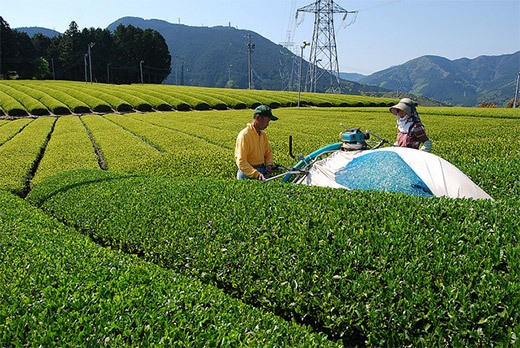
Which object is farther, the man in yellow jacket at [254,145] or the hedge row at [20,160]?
the hedge row at [20,160]

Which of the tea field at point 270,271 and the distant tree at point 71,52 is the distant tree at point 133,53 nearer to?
the distant tree at point 71,52

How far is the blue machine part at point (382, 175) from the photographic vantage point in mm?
4066

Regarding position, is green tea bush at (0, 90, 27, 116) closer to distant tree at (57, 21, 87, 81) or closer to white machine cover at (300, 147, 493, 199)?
white machine cover at (300, 147, 493, 199)

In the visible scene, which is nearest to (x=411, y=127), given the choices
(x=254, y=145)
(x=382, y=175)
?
(x=382, y=175)

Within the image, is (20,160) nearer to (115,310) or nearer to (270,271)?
(115,310)

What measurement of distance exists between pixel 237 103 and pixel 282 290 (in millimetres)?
38040

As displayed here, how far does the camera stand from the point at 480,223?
9.94 ft

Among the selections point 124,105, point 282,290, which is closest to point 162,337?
point 282,290

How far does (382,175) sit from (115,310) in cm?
323

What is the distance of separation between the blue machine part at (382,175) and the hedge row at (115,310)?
6.93ft

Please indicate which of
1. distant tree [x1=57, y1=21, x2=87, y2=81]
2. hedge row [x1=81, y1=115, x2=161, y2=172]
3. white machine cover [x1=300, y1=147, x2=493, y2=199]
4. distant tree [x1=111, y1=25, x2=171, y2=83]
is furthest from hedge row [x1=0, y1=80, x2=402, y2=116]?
white machine cover [x1=300, y1=147, x2=493, y2=199]

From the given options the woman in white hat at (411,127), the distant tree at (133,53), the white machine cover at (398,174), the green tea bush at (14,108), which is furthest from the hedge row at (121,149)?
the distant tree at (133,53)

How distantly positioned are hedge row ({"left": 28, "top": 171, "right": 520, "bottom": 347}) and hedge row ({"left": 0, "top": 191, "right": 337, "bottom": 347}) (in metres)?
0.42

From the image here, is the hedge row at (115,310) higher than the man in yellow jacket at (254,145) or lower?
lower
